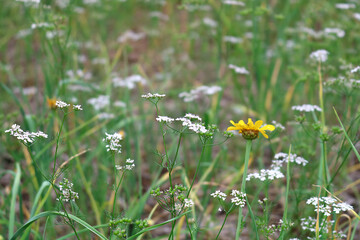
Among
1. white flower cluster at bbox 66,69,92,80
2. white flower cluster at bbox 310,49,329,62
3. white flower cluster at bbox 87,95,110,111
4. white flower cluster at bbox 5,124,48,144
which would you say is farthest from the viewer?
white flower cluster at bbox 66,69,92,80

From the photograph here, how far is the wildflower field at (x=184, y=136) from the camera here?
1584 mm

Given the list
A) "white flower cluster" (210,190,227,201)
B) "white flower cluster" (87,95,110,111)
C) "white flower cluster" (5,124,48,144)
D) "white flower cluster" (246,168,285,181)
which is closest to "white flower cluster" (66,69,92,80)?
"white flower cluster" (87,95,110,111)

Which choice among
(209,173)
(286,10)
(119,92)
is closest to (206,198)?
(209,173)

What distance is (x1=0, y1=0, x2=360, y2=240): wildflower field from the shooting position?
1584mm

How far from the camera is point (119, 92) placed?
3.83 meters

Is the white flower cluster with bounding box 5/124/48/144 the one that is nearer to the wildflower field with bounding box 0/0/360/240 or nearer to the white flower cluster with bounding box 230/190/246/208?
the wildflower field with bounding box 0/0/360/240

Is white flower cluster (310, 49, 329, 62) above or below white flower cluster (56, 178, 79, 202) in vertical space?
above

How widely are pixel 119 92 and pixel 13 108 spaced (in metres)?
1.02

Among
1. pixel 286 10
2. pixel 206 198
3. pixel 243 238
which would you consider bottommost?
pixel 243 238

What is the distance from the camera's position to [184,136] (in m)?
2.57

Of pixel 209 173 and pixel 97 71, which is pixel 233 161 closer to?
pixel 209 173

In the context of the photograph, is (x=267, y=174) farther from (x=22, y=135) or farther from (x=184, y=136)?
(x=22, y=135)

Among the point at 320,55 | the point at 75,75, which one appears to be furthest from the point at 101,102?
the point at 320,55

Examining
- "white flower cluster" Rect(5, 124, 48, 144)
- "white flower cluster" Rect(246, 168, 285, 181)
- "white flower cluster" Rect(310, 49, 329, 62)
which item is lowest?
"white flower cluster" Rect(246, 168, 285, 181)
